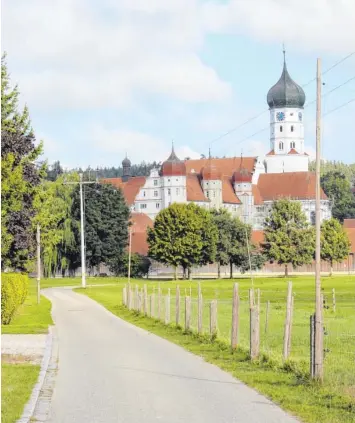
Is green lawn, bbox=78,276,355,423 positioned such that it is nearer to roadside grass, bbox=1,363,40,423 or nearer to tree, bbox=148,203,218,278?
roadside grass, bbox=1,363,40,423

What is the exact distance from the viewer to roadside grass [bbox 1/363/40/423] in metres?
12.6

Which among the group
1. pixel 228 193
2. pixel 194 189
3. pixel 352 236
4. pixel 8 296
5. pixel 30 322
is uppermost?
pixel 194 189

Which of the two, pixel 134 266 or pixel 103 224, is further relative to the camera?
pixel 134 266

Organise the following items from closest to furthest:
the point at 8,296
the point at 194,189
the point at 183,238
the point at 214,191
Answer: the point at 8,296 → the point at 183,238 → the point at 194,189 → the point at 214,191

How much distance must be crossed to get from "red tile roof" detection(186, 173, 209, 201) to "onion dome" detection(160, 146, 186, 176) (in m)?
4.41

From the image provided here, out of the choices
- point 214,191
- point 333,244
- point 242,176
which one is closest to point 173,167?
point 214,191

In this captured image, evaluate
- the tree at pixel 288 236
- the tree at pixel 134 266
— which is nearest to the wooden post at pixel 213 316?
the tree at pixel 134 266

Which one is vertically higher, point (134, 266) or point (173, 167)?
point (173, 167)

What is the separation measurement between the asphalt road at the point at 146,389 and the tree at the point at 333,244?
339ft

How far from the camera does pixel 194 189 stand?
18300 cm

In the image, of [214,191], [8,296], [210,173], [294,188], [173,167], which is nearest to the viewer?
[8,296]

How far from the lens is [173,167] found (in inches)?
7008

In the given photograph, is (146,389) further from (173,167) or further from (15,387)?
(173,167)

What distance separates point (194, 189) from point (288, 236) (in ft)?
210
